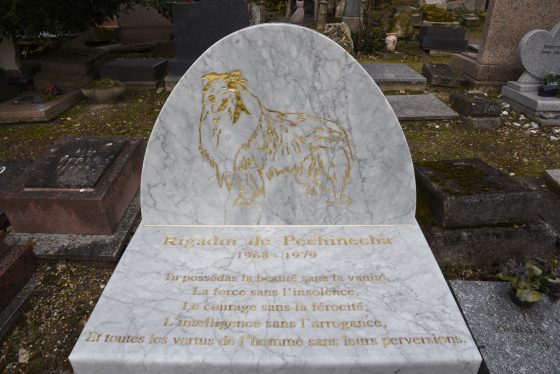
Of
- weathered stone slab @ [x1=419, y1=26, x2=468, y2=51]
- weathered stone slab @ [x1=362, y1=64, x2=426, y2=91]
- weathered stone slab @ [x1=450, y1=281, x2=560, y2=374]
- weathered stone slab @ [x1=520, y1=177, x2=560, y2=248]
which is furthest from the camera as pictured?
weathered stone slab @ [x1=419, y1=26, x2=468, y2=51]

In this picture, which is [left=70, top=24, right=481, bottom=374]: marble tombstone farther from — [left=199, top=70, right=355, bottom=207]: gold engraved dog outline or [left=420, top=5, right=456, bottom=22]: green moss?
[left=420, top=5, right=456, bottom=22]: green moss

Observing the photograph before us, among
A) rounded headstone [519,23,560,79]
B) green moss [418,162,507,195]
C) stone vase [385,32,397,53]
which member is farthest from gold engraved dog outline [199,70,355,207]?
stone vase [385,32,397,53]

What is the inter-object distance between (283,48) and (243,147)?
26.8 inches

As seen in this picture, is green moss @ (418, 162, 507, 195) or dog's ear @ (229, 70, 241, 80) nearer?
dog's ear @ (229, 70, 241, 80)

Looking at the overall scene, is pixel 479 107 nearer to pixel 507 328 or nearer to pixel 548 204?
pixel 548 204

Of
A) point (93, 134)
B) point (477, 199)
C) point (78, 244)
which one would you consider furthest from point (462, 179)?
point (93, 134)

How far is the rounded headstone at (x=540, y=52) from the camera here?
6.40 meters

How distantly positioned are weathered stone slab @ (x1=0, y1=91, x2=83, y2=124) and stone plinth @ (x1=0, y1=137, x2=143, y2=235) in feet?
10.7

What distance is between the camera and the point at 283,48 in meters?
2.26

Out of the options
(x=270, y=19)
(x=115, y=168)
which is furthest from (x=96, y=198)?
(x=270, y=19)

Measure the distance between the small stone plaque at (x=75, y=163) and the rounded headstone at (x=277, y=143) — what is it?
1.31 metres

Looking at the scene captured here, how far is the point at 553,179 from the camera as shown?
13.4 feet

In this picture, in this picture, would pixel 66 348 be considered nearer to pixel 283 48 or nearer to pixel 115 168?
pixel 115 168

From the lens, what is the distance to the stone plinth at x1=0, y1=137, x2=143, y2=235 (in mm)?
3369
